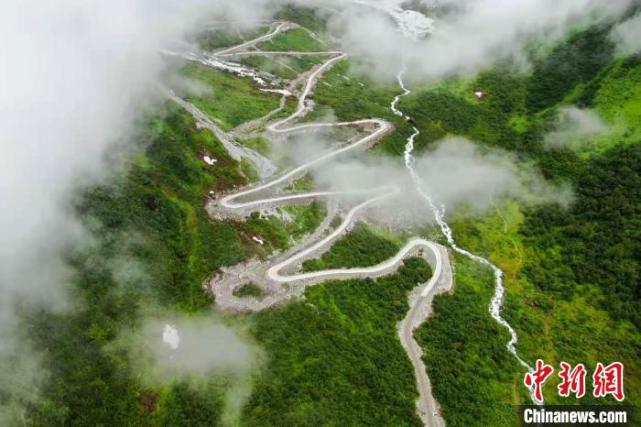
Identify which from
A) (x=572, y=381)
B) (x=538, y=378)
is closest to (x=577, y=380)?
(x=572, y=381)

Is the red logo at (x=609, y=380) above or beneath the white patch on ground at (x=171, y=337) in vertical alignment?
above

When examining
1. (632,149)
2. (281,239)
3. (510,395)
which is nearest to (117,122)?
(281,239)

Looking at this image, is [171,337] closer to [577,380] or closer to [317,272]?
[317,272]

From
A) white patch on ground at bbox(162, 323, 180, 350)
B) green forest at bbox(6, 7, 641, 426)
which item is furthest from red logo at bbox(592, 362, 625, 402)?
white patch on ground at bbox(162, 323, 180, 350)

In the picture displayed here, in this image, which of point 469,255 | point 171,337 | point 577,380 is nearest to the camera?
point 171,337

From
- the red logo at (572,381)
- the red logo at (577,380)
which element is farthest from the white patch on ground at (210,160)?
the red logo at (572,381)

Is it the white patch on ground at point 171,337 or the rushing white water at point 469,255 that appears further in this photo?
the rushing white water at point 469,255

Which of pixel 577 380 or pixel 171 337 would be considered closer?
pixel 171 337

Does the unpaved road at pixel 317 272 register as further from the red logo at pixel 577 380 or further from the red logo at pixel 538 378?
the red logo at pixel 577 380

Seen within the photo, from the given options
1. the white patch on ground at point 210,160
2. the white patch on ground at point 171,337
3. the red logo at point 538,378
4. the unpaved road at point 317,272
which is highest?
the white patch on ground at point 210,160

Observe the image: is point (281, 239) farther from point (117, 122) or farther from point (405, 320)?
point (117, 122)
